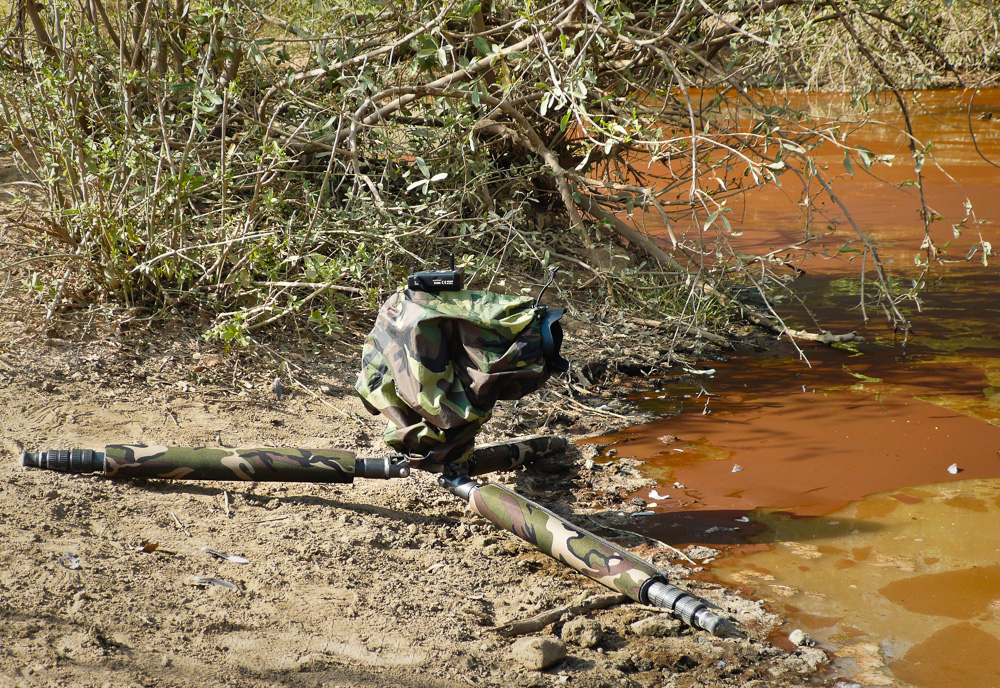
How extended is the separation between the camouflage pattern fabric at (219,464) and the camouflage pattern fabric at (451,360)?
36 cm

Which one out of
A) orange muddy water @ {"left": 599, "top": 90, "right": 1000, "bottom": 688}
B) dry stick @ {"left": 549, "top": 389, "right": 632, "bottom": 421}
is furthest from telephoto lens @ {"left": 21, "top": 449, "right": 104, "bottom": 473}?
dry stick @ {"left": 549, "top": 389, "right": 632, "bottom": 421}

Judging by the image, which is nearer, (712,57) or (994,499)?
(994,499)

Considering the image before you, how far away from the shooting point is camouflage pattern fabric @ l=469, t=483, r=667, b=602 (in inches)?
91.9

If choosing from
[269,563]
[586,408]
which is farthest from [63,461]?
[586,408]

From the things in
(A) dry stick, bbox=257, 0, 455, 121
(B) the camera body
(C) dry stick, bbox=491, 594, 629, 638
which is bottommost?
(C) dry stick, bbox=491, 594, 629, 638

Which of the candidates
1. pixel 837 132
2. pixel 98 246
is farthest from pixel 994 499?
pixel 98 246

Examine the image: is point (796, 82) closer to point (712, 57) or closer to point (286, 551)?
point (712, 57)

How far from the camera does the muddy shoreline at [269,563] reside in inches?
79.7

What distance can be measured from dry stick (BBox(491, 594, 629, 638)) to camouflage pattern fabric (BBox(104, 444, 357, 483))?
32.2 inches

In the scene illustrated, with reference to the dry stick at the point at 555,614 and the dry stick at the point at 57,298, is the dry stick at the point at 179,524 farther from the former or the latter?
the dry stick at the point at 57,298

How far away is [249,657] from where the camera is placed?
6.61ft

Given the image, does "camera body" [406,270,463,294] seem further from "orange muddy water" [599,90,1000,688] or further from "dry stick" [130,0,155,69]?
"dry stick" [130,0,155,69]

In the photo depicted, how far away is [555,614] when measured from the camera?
2.39 meters

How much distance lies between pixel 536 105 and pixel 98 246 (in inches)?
107
